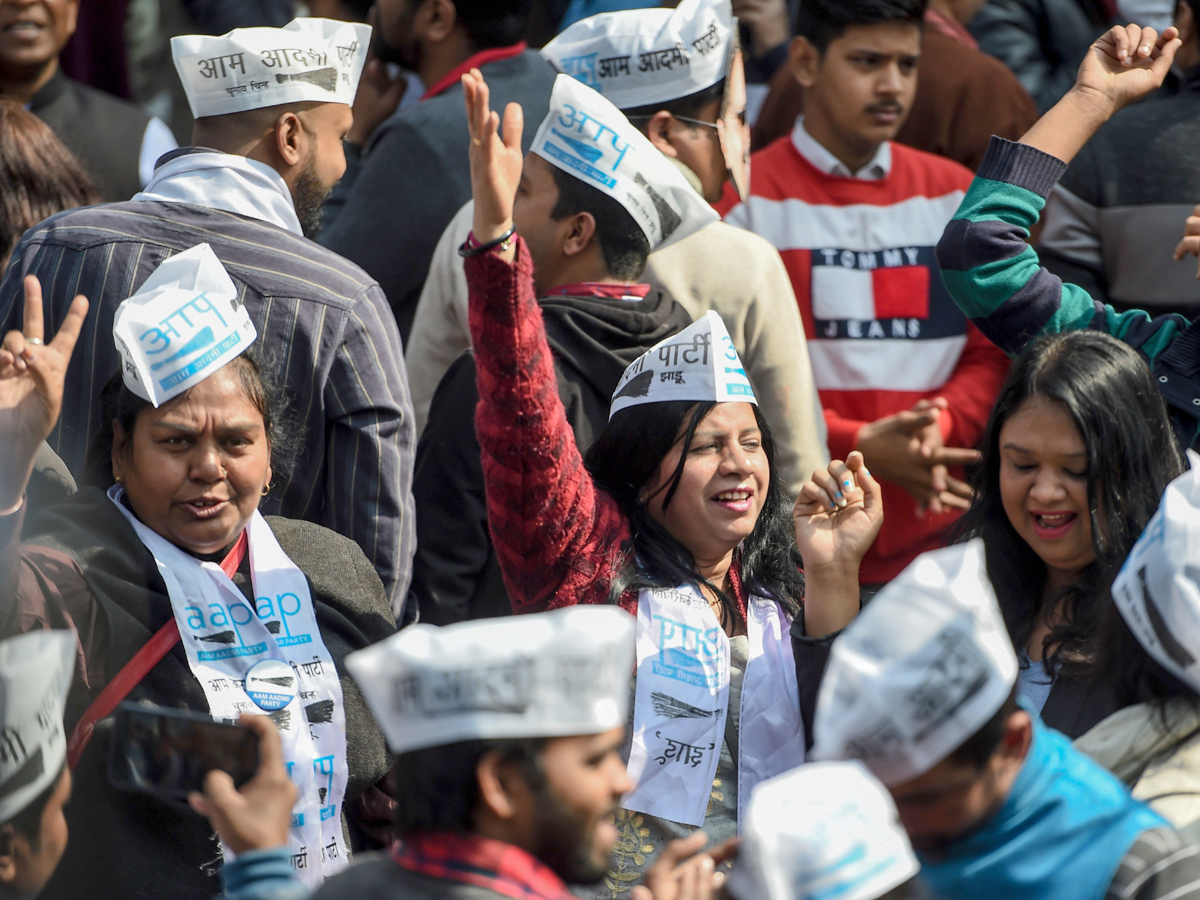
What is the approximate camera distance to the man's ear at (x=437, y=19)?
15.1 ft

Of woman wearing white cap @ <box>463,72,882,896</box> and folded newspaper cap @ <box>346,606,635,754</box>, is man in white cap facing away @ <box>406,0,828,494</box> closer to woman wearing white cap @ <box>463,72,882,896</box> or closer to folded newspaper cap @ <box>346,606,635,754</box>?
woman wearing white cap @ <box>463,72,882,896</box>

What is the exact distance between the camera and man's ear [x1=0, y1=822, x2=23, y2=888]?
2098mm

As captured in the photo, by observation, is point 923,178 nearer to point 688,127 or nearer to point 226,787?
point 688,127

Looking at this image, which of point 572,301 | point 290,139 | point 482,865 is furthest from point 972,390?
point 482,865

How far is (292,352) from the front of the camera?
3236mm

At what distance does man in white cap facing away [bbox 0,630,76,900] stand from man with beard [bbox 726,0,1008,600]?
8.19 feet

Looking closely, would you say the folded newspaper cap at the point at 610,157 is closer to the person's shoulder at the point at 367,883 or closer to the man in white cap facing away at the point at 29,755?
the man in white cap facing away at the point at 29,755

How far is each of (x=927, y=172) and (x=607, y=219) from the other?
132 cm

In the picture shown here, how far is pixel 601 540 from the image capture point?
9.96ft

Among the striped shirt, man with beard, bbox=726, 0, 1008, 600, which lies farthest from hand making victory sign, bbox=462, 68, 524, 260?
man with beard, bbox=726, 0, 1008, 600

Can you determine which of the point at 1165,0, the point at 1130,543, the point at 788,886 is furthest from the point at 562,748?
the point at 1165,0

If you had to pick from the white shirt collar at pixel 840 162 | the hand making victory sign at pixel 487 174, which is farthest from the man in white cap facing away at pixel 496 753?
the white shirt collar at pixel 840 162

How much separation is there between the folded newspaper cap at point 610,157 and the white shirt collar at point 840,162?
0.92 meters

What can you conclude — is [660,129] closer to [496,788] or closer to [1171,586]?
[1171,586]
